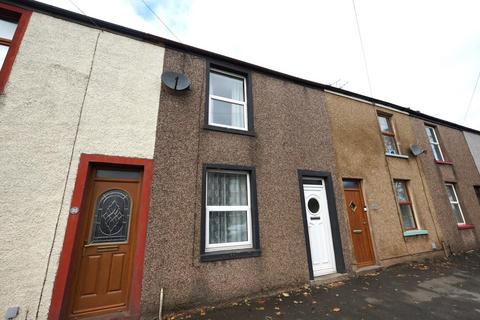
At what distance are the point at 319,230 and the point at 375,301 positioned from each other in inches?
68.2

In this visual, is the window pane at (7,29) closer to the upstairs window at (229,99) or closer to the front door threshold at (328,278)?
the upstairs window at (229,99)

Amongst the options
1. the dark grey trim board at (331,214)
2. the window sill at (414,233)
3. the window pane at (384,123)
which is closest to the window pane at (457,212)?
the window sill at (414,233)

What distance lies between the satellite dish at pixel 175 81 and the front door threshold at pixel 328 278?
16.8ft

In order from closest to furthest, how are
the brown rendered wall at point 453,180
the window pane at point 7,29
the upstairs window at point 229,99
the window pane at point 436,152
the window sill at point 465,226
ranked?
the window pane at point 7,29, the upstairs window at point 229,99, the brown rendered wall at point 453,180, the window sill at point 465,226, the window pane at point 436,152

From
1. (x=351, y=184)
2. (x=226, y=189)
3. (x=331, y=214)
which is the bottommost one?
(x=331, y=214)

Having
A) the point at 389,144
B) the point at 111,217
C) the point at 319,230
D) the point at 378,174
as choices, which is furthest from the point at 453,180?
the point at 111,217

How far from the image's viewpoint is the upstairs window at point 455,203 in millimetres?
7905

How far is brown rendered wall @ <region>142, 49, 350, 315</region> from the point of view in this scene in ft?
11.7

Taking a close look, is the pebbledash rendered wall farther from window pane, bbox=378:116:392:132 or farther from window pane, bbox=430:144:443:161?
window pane, bbox=430:144:443:161

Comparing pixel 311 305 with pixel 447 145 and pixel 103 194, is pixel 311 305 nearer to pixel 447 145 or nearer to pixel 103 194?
pixel 103 194

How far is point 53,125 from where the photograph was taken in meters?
3.43

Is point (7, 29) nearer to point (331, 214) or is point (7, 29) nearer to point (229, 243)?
point (229, 243)

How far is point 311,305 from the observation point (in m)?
3.58

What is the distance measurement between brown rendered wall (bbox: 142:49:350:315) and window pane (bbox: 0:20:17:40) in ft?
8.83
